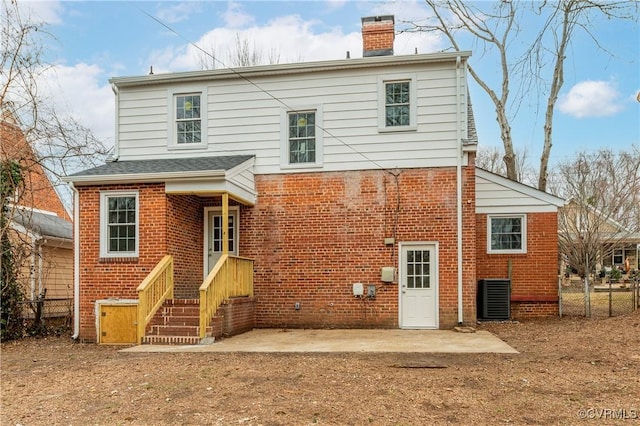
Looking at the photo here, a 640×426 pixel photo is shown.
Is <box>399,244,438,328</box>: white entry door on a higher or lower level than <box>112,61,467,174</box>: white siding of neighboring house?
lower

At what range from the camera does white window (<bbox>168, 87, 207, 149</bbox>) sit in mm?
12922

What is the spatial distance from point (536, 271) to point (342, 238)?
5.35 metres

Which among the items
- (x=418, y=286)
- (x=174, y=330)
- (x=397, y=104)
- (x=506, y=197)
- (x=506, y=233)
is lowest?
(x=174, y=330)

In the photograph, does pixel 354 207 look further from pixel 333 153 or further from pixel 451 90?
pixel 451 90

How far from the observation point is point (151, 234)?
10922mm

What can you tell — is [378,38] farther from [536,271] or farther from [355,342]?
[355,342]

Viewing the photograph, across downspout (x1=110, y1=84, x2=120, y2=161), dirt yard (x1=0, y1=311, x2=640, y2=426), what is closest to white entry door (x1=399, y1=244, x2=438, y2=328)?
dirt yard (x1=0, y1=311, x2=640, y2=426)

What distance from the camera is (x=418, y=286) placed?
11.9 m

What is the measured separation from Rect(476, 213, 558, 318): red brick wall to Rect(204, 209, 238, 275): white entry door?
688 centimetres

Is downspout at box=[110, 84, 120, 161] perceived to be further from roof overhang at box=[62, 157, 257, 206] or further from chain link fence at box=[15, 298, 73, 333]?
chain link fence at box=[15, 298, 73, 333]

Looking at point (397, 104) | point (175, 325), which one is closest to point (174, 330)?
point (175, 325)

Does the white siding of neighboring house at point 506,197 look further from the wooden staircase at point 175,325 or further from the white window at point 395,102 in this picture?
the wooden staircase at point 175,325

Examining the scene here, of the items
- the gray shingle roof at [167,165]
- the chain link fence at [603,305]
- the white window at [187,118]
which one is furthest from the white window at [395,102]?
the chain link fence at [603,305]

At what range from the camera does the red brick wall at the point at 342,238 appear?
11742mm
